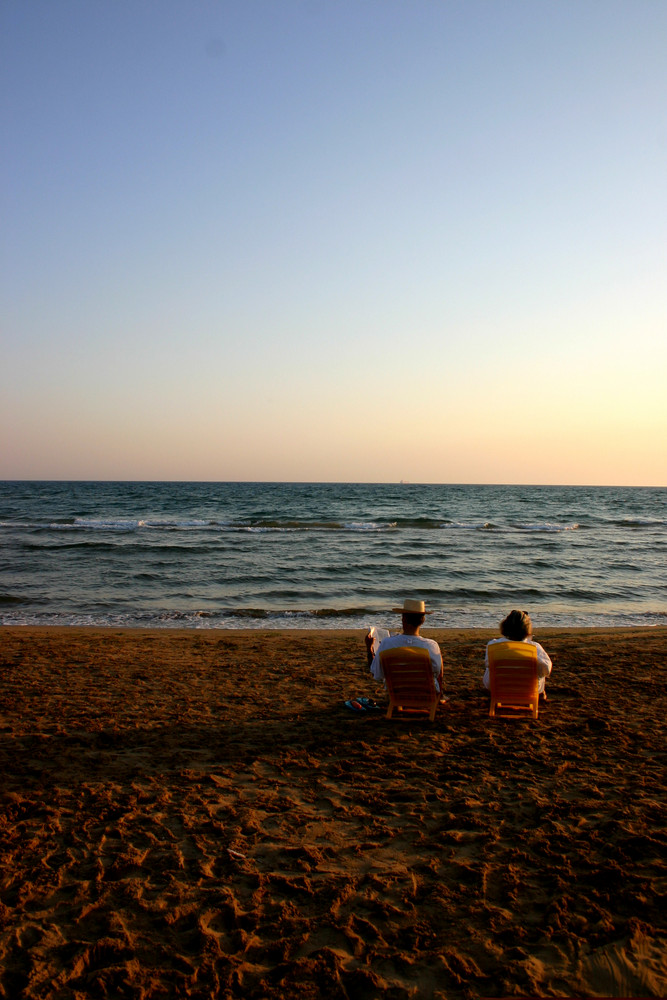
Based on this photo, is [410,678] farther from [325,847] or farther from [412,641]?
[325,847]

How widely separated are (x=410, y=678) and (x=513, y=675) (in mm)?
1077

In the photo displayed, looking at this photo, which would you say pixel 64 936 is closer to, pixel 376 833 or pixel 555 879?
pixel 376 833

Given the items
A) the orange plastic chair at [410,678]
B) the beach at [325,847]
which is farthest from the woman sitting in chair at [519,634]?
the orange plastic chair at [410,678]

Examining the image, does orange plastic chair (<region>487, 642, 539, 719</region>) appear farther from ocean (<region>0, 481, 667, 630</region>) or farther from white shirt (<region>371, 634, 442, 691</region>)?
ocean (<region>0, 481, 667, 630</region>)

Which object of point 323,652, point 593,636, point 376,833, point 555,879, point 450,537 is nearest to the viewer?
point 555,879

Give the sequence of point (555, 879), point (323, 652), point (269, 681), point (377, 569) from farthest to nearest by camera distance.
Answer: point (377, 569)
point (323, 652)
point (269, 681)
point (555, 879)

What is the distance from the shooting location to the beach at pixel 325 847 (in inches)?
117

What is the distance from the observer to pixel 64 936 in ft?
10.3

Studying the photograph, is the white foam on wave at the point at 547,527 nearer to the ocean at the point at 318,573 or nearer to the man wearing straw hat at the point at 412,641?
the ocean at the point at 318,573

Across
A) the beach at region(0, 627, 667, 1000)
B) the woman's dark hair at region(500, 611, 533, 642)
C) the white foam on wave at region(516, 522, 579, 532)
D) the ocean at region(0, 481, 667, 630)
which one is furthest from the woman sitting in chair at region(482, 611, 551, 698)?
the white foam on wave at region(516, 522, 579, 532)

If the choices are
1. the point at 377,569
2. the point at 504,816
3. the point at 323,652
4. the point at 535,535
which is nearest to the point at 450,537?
the point at 535,535

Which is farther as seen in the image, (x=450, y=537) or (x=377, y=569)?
(x=450, y=537)

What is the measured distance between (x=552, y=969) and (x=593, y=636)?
898 cm

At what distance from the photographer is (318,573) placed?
1931cm
